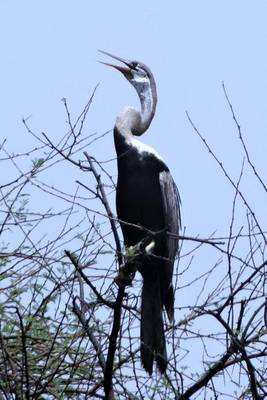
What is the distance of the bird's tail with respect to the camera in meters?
4.69

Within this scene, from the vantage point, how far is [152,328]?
489cm

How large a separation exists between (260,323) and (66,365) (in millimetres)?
943

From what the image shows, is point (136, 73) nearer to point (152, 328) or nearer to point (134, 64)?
point (134, 64)

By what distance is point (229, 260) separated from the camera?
12.5 ft

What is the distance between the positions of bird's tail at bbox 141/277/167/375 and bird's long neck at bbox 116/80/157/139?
0.73 meters

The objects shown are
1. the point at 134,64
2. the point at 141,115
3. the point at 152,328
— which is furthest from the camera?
the point at 134,64

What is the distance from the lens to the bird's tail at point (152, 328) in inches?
185

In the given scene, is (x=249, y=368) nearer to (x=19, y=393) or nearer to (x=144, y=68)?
(x=19, y=393)

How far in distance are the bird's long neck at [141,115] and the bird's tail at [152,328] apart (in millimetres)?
729

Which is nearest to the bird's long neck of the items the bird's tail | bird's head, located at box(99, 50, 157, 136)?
bird's head, located at box(99, 50, 157, 136)

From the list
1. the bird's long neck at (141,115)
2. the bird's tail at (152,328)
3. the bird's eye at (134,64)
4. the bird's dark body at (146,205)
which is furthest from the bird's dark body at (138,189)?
the bird's eye at (134,64)

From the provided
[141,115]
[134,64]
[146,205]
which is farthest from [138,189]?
[134,64]

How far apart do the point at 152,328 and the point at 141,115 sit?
1.25 meters

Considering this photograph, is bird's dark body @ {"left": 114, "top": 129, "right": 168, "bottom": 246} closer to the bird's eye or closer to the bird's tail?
the bird's tail
